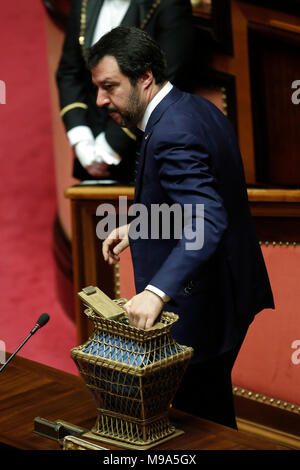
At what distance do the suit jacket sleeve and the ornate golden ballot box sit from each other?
0.10 meters

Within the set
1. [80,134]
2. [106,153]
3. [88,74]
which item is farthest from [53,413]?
[88,74]

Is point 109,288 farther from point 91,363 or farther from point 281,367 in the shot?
point 91,363

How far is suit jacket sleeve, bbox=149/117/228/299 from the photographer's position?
1699 mm

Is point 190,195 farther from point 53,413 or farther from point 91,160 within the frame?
point 91,160

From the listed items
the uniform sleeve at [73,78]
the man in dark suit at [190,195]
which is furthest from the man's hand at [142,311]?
the uniform sleeve at [73,78]

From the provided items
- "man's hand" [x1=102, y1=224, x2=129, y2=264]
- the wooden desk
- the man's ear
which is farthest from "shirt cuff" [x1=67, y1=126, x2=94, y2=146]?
the man's ear

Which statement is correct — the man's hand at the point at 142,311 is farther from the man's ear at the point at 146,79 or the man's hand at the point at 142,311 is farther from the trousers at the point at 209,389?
the man's ear at the point at 146,79

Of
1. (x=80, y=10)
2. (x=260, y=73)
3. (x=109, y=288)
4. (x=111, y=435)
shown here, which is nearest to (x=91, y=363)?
(x=111, y=435)

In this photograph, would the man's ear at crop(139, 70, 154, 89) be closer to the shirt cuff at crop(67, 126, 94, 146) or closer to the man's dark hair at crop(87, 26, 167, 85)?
the man's dark hair at crop(87, 26, 167, 85)

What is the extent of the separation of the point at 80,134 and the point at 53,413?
1.75 metres

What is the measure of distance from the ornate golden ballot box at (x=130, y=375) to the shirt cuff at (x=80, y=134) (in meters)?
1.76

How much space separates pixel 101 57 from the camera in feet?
6.32

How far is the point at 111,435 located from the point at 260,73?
76.4 inches

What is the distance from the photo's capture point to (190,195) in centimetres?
173
